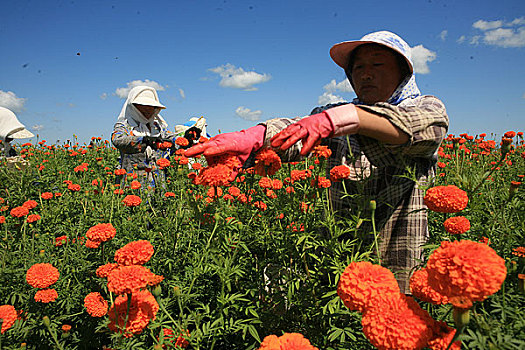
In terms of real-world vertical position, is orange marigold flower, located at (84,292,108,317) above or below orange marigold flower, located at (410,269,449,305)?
below

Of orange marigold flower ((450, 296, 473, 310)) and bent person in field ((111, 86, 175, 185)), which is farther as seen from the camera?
bent person in field ((111, 86, 175, 185))

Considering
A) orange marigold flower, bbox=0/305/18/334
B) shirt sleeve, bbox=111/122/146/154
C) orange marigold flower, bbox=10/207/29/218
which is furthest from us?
shirt sleeve, bbox=111/122/146/154

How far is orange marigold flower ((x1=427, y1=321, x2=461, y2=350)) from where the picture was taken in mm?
703

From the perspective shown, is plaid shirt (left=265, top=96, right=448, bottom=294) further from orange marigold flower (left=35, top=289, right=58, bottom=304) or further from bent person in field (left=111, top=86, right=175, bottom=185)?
bent person in field (left=111, top=86, right=175, bottom=185)

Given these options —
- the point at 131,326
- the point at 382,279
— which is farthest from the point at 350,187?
the point at 131,326

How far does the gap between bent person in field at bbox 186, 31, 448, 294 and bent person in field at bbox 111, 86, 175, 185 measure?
8.35 ft

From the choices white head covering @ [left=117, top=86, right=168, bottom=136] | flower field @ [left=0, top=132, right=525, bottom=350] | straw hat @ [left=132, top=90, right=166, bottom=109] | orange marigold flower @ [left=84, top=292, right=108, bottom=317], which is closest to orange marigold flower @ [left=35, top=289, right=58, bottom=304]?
flower field @ [left=0, top=132, right=525, bottom=350]

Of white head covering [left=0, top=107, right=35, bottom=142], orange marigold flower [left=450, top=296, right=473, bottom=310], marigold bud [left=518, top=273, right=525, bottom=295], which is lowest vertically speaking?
marigold bud [left=518, top=273, right=525, bottom=295]

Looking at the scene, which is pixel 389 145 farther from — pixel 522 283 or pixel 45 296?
pixel 45 296

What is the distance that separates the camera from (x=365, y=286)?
0.77m

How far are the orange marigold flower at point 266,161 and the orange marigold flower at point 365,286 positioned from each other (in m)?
0.66

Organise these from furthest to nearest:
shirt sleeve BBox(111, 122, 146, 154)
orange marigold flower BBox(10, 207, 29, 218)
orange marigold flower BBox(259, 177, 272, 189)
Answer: shirt sleeve BBox(111, 122, 146, 154)
orange marigold flower BBox(10, 207, 29, 218)
orange marigold flower BBox(259, 177, 272, 189)

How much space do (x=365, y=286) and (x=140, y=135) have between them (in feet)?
14.0

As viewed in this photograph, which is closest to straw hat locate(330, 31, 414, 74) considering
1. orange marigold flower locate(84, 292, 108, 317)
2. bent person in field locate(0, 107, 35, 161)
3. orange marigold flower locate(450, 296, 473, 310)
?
Result: orange marigold flower locate(450, 296, 473, 310)
